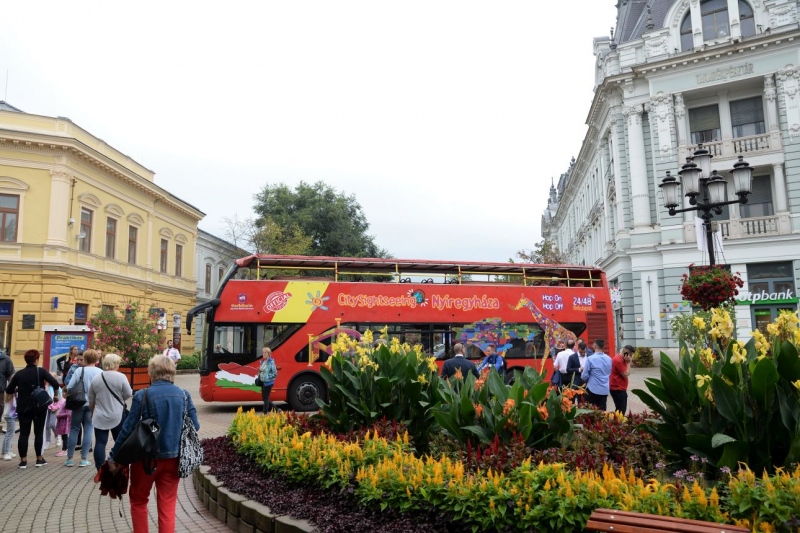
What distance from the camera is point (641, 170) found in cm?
2898

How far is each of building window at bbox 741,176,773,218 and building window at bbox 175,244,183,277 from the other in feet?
110

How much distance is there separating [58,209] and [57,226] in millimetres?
796

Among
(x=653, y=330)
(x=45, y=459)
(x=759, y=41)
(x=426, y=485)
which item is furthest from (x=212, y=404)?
(x=759, y=41)

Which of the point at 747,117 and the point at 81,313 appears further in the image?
the point at 747,117

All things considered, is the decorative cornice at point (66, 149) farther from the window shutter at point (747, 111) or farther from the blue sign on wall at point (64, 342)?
the window shutter at point (747, 111)

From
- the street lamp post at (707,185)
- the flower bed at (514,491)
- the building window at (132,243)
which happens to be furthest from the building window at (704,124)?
the building window at (132,243)

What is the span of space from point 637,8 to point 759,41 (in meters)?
8.42

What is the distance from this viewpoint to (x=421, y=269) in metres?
17.4

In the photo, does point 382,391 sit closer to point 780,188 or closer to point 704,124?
point 780,188

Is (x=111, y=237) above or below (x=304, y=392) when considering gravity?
above

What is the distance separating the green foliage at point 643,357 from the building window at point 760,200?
8.14 metres

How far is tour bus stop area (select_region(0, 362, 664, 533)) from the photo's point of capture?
19.8 ft

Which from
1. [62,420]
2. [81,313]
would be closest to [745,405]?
[62,420]

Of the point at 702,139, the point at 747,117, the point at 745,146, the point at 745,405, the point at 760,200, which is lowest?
the point at 745,405
